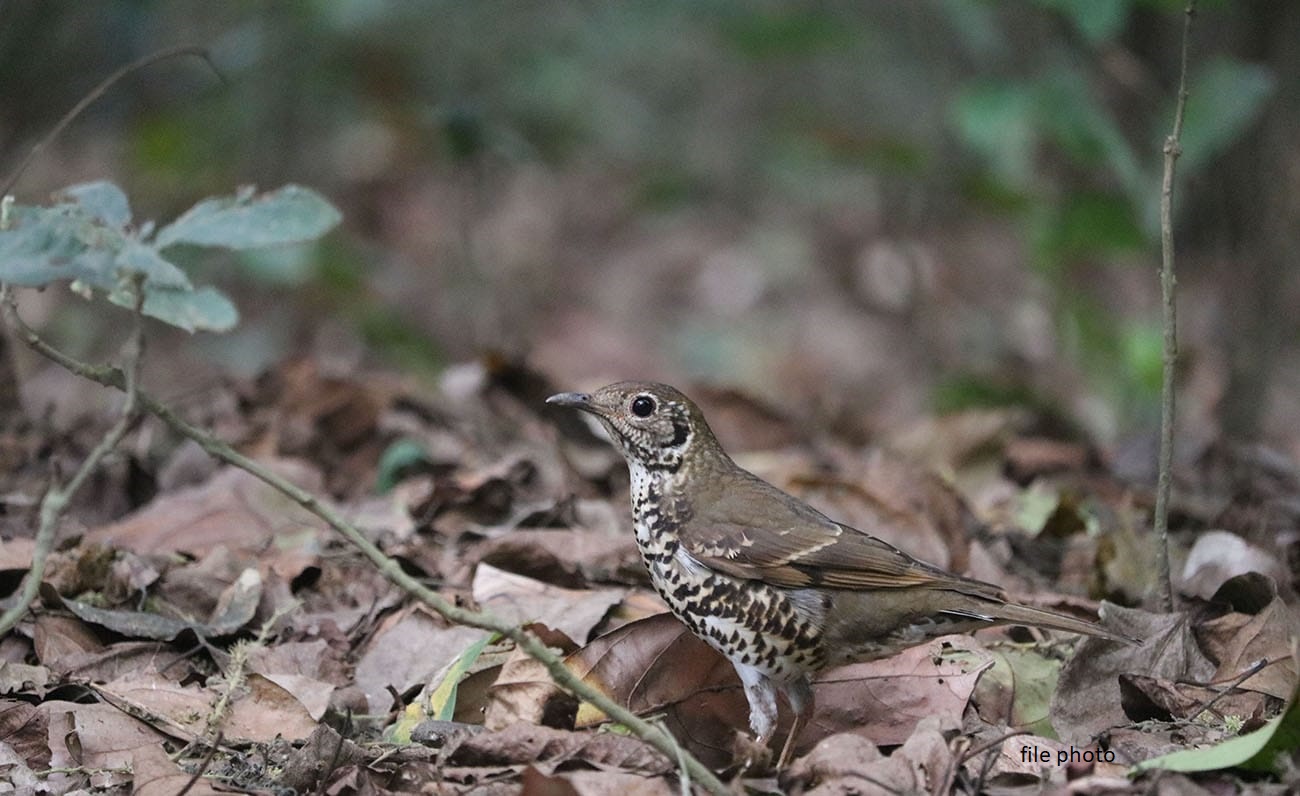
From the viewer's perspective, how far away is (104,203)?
11.5 ft

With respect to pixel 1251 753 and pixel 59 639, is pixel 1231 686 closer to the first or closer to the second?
pixel 1251 753

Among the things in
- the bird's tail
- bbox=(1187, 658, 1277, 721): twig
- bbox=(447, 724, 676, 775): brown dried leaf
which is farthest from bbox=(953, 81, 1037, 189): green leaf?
Result: bbox=(447, 724, 676, 775): brown dried leaf

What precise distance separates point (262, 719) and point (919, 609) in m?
1.85

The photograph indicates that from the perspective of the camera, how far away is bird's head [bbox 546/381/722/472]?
466cm

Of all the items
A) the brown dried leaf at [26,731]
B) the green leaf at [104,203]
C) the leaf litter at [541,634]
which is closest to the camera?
the green leaf at [104,203]

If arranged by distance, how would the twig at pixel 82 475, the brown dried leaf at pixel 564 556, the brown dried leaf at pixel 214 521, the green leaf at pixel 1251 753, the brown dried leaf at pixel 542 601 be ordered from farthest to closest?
the brown dried leaf at pixel 214 521 < the brown dried leaf at pixel 564 556 < the brown dried leaf at pixel 542 601 < the green leaf at pixel 1251 753 < the twig at pixel 82 475

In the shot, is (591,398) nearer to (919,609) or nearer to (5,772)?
(919,609)

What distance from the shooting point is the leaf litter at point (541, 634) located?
11.7ft

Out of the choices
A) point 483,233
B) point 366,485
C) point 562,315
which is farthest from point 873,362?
point 366,485

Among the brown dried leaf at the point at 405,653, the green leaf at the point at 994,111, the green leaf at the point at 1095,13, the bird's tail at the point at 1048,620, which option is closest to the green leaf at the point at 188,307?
the brown dried leaf at the point at 405,653

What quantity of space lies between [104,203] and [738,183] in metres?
13.0

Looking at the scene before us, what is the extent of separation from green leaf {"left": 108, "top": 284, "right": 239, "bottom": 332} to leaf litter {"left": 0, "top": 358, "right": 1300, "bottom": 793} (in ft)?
3.21

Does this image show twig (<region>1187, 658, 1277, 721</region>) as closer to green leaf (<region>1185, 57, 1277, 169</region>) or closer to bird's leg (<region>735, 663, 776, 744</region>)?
bird's leg (<region>735, 663, 776, 744</region>)

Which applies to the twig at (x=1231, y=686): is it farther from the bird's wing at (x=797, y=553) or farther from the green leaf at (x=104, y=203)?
the green leaf at (x=104, y=203)
